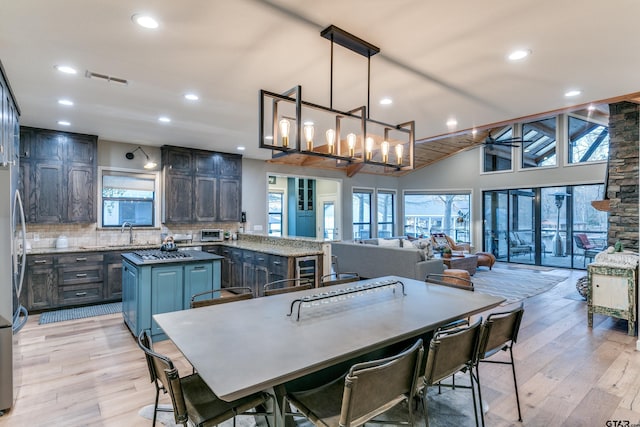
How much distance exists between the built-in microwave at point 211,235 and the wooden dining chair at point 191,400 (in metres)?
4.84

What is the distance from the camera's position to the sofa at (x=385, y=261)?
5.57m

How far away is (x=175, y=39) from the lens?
2357 millimetres

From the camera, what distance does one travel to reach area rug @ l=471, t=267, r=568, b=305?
571 centimetres

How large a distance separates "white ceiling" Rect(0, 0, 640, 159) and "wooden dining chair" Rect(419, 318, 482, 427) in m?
1.86

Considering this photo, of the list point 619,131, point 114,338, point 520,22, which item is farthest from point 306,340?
point 619,131

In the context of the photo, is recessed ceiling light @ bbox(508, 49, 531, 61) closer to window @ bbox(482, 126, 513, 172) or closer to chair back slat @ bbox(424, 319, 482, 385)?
chair back slat @ bbox(424, 319, 482, 385)

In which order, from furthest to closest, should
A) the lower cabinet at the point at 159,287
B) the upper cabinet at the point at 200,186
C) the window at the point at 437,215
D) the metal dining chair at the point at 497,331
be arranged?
the window at the point at 437,215, the upper cabinet at the point at 200,186, the lower cabinet at the point at 159,287, the metal dining chair at the point at 497,331

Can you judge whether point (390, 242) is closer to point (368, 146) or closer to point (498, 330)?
point (368, 146)

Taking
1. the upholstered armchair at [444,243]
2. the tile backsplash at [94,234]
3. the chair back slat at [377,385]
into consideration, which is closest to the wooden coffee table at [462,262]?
the upholstered armchair at [444,243]

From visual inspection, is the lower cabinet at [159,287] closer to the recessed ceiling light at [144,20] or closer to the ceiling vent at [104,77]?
the ceiling vent at [104,77]

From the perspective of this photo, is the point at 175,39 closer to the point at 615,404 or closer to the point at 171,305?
the point at 171,305

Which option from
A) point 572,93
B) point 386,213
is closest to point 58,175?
point 572,93

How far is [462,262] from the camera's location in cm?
704

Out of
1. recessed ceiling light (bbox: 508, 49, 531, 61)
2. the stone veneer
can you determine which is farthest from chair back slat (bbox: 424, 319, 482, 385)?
the stone veneer
